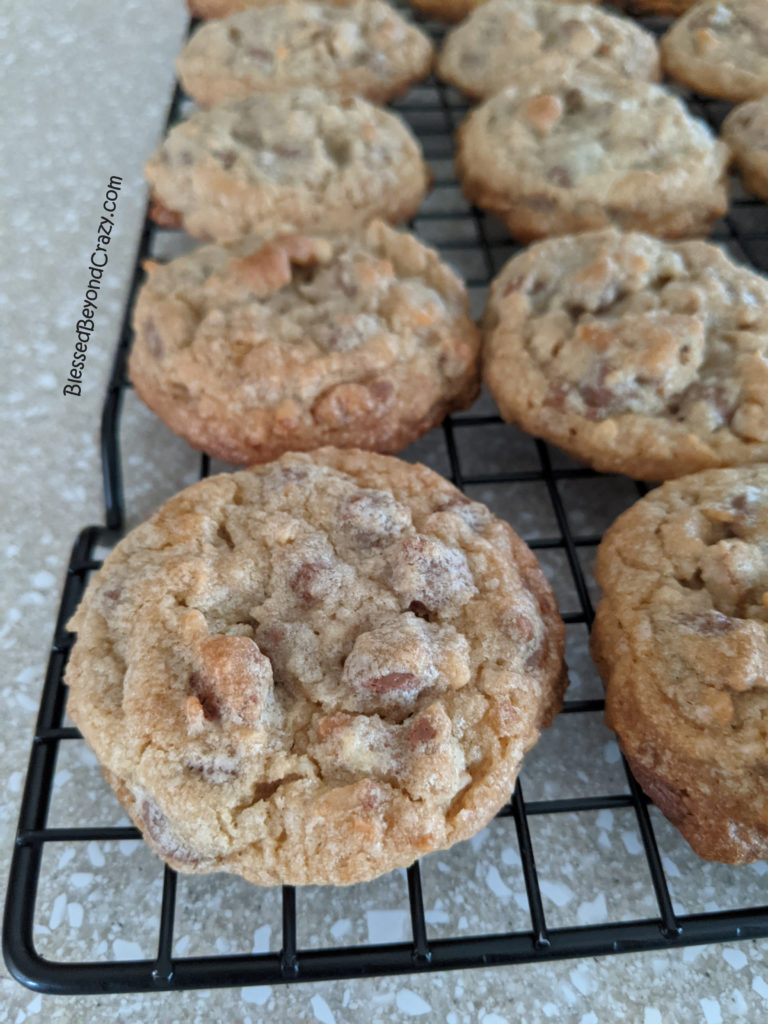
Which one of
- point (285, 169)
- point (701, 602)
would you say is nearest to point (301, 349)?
point (285, 169)

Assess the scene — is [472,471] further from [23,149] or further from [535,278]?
[23,149]

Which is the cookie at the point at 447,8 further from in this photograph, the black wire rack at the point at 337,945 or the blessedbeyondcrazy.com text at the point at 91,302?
the black wire rack at the point at 337,945

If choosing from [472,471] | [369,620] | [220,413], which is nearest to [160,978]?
[369,620]

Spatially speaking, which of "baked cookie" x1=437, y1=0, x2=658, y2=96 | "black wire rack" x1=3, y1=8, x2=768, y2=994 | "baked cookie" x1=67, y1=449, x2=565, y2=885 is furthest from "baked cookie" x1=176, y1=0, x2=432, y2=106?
"baked cookie" x1=67, y1=449, x2=565, y2=885

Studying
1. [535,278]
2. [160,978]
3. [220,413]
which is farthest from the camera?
[535,278]

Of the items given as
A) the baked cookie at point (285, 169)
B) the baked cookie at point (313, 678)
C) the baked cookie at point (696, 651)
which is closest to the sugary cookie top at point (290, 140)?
the baked cookie at point (285, 169)

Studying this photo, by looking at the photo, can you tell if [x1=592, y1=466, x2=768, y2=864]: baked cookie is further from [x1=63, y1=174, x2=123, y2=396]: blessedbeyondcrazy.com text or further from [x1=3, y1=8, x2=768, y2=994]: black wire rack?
[x1=63, y1=174, x2=123, y2=396]: blessedbeyondcrazy.com text
